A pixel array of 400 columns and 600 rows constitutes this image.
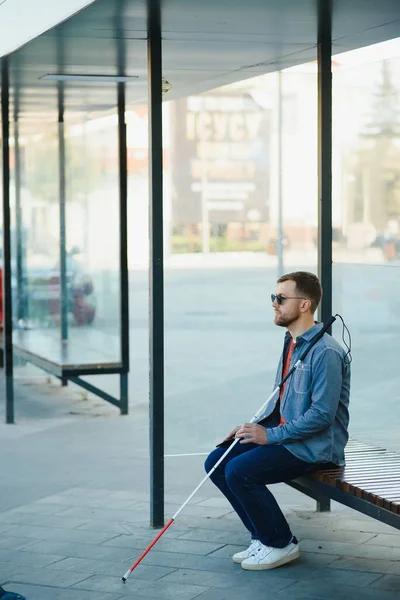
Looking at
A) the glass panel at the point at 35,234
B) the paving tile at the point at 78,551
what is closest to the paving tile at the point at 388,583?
the paving tile at the point at 78,551

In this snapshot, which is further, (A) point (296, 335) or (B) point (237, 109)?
(B) point (237, 109)

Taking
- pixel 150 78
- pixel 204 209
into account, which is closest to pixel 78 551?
pixel 150 78

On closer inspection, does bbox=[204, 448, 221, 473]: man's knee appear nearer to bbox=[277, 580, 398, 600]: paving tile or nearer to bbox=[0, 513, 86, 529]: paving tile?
bbox=[277, 580, 398, 600]: paving tile

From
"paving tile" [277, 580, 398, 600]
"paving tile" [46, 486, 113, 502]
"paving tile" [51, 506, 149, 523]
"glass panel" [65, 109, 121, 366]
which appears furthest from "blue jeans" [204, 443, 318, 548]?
"glass panel" [65, 109, 121, 366]

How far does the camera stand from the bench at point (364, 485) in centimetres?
528

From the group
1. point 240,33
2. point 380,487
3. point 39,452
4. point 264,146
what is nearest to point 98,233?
A: point 264,146

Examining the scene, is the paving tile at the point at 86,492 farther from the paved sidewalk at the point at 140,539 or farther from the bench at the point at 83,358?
the bench at the point at 83,358

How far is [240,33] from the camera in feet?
21.8

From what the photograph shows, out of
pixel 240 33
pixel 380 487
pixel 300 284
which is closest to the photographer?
pixel 380 487

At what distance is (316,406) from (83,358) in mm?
5816

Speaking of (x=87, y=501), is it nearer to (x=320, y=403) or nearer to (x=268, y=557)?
(x=268, y=557)

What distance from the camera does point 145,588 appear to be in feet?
18.4

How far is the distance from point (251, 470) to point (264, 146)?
16.2 feet

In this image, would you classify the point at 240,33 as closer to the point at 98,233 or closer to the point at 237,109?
the point at 237,109
